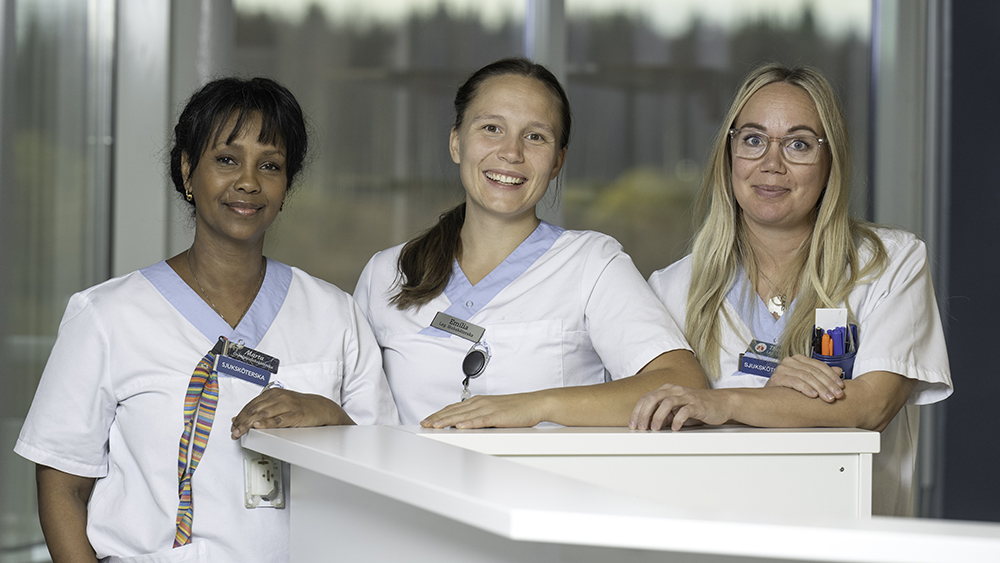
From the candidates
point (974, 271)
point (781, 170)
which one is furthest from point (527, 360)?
point (974, 271)

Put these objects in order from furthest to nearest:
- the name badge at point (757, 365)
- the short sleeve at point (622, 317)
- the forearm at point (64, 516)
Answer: the name badge at point (757, 365) < the short sleeve at point (622, 317) < the forearm at point (64, 516)

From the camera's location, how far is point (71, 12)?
2963 millimetres

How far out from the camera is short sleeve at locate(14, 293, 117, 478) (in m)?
1.36

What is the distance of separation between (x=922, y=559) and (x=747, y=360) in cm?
117

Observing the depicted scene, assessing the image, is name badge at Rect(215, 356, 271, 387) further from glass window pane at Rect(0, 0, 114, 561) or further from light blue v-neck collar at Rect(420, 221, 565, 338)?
glass window pane at Rect(0, 0, 114, 561)

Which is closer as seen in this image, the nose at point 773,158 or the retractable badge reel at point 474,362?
the retractable badge reel at point 474,362

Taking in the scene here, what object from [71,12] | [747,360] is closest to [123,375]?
[747,360]

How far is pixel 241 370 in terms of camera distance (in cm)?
142

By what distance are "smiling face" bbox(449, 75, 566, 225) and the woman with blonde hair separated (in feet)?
1.30

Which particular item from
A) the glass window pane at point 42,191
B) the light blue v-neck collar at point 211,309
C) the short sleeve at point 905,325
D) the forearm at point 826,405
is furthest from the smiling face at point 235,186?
the glass window pane at point 42,191

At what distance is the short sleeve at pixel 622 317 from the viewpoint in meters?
1.57

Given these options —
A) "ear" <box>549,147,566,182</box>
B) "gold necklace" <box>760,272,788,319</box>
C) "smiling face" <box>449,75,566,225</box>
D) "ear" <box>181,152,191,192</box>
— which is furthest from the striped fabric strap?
"gold necklace" <box>760,272,788,319</box>

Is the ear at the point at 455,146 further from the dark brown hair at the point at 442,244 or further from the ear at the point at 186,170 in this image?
→ the ear at the point at 186,170

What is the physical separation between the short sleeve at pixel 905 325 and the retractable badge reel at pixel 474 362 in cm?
68
